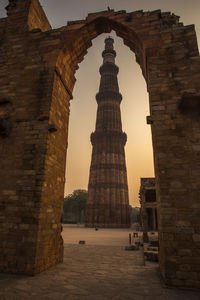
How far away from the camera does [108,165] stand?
28094 mm

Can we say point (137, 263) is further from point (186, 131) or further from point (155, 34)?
point (155, 34)

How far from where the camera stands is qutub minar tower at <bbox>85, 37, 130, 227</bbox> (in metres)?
25.9

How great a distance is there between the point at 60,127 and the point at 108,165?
869 inches

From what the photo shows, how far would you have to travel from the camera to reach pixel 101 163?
28.5 meters

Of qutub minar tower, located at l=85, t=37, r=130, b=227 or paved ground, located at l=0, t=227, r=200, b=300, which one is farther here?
qutub minar tower, located at l=85, t=37, r=130, b=227

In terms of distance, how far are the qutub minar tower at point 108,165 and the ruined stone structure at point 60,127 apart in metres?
20.8

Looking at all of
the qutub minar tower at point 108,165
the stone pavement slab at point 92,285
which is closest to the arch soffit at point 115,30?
the stone pavement slab at point 92,285

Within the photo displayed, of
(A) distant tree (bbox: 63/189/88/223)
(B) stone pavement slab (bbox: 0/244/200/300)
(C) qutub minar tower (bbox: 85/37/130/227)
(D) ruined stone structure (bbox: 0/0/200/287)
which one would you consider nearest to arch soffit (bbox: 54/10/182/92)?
(D) ruined stone structure (bbox: 0/0/200/287)

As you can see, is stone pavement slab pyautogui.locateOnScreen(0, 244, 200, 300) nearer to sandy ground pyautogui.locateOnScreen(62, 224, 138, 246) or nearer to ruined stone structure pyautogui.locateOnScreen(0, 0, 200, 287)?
ruined stone structure pyautogui.locateOnScreen(0, 0, 200, 287)

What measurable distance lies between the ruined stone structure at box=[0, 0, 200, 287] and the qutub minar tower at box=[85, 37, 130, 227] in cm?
2084

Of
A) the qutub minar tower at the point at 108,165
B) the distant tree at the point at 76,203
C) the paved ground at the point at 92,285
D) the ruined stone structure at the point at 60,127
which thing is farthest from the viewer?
the distant tree at the point at 76,203

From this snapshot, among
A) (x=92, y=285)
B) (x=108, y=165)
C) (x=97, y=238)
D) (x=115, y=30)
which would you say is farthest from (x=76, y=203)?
(x=92, y=285)

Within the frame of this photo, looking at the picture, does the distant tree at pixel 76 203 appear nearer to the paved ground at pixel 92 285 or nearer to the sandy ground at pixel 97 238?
the sandy ground at pixel 97 238

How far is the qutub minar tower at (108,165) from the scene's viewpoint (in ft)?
84.8
